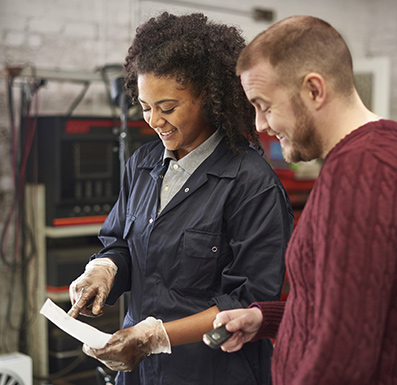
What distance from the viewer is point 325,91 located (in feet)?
3.04

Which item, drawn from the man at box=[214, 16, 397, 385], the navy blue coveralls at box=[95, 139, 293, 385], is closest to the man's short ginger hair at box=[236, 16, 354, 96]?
the man at box=[214, 16, 397, 385]

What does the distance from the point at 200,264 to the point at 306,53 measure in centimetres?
62

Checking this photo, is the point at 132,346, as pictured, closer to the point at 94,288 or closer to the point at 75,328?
the point at 75,328

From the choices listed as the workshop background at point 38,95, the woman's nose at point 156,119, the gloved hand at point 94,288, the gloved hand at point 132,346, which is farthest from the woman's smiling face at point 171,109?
the workshop background at point 38,95

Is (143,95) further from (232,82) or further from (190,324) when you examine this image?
(190,324)

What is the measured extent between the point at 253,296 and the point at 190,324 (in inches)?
6.2

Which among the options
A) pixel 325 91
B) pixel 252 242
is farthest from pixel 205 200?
pixel 325 91

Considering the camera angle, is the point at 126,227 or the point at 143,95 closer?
the point at 143,95

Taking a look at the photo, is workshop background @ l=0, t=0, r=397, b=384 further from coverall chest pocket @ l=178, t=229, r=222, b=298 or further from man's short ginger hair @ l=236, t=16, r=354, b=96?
man's short ginger hair @ l=236, t=16, r=354, b=96

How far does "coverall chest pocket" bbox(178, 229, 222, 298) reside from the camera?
137 cm

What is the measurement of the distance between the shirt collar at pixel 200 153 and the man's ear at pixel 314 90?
1.89 feet

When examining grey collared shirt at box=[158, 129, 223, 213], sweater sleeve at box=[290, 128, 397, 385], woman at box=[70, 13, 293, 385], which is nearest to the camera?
sweater sleeve at box=[290, 128, 397, 385]

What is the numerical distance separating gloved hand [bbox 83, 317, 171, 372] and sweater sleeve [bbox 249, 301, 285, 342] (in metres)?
0.23

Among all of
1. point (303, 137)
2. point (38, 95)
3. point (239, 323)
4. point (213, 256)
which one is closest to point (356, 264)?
point (303, 137)
